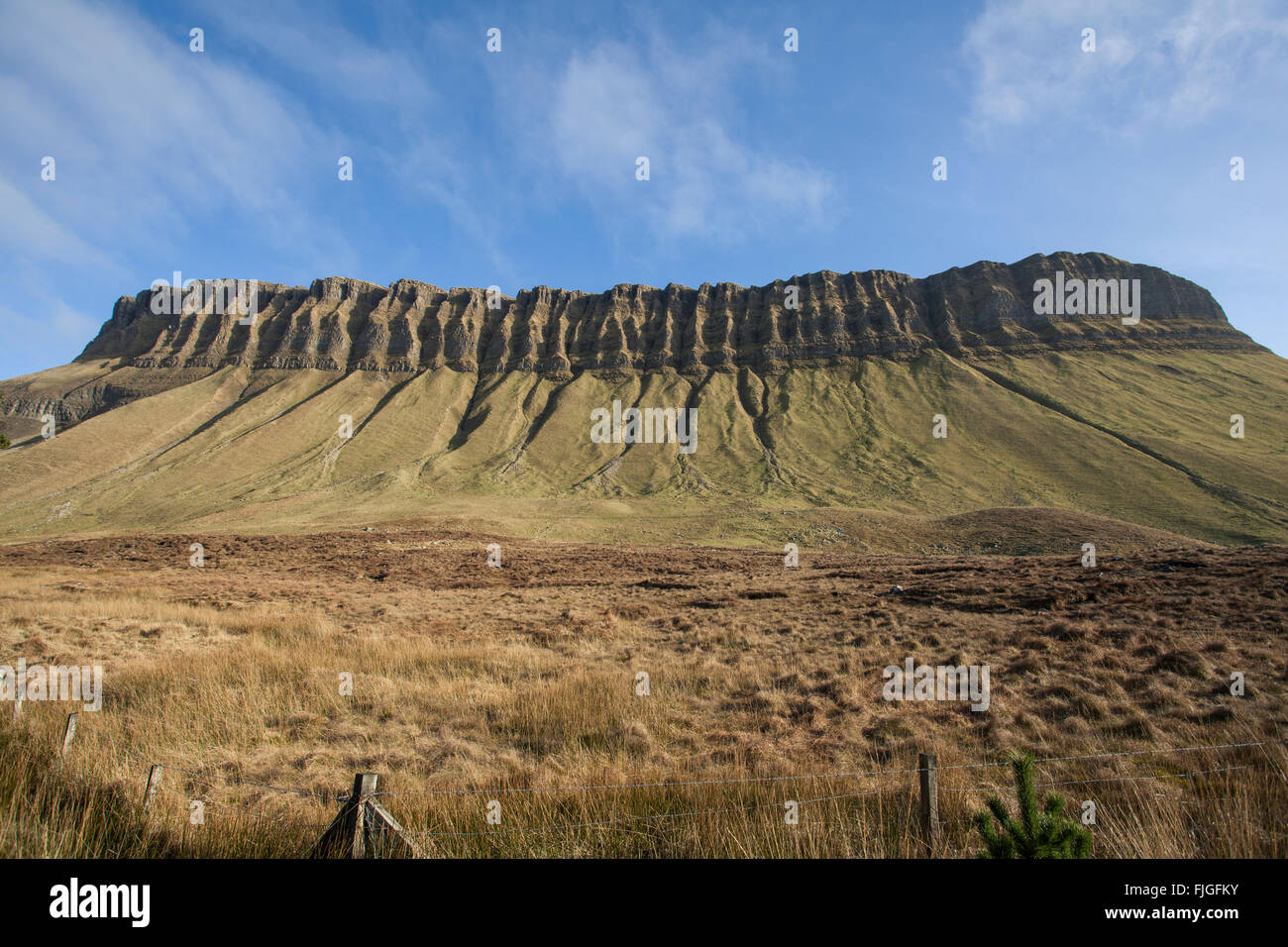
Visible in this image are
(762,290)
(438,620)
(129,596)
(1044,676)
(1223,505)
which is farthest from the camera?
(762,290)

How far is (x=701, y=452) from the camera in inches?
3000

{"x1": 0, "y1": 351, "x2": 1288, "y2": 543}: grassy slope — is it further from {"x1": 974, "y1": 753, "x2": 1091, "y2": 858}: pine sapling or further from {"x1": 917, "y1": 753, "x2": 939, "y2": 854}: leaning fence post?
{"x1": 974, "y1": 753, "x2": 1091, "y2": 858}: pine sapling

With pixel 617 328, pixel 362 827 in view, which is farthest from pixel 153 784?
pixel 617 328

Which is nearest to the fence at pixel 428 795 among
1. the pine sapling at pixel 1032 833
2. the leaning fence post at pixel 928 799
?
the leaning fence post at pixel 928 799

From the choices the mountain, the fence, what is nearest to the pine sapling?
the fence

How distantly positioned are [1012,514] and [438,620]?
137 feet

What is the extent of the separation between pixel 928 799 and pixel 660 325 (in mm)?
112515

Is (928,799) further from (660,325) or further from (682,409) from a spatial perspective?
(660,325)

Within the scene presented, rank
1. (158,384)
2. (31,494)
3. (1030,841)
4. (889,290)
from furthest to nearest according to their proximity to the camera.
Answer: (889,290) → (158,384) → (31,494) → (1030,841)

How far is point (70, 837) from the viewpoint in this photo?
4121mm

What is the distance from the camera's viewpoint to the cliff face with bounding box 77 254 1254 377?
3620 inches

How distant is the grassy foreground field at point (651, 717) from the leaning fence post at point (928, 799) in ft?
0.44

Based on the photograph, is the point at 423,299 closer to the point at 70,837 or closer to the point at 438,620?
the point at 438,620
